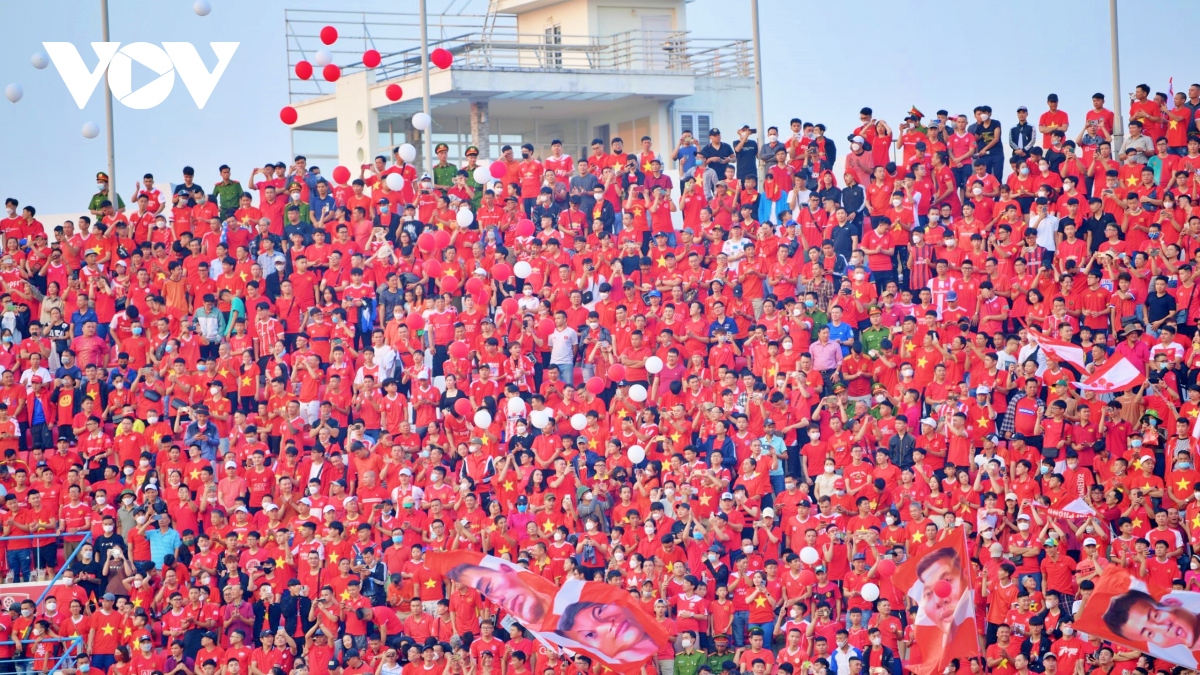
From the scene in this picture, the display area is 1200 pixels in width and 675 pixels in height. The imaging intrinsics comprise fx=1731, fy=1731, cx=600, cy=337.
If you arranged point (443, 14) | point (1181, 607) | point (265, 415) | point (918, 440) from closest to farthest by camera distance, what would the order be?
1. point (1181, 607)
2. point (918, 440)
3. point (265, 415)
4. point (443, 14)

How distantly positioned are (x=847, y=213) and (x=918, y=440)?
429 cm

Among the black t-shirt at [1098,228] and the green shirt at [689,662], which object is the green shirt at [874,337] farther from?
the green shirt at [689,662]

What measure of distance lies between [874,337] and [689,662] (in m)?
4.73

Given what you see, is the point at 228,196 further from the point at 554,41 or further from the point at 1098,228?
the point at 554,41

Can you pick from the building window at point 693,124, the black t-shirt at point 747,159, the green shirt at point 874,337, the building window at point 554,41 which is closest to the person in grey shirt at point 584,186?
the black t-shirt at point 747,159

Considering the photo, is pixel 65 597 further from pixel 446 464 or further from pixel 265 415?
pixel 446 464

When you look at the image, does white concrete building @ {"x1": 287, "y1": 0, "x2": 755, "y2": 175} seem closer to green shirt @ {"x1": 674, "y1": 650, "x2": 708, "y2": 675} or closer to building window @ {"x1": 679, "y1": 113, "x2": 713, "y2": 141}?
building window @ {"x1": 679, "y1": 113, "x2": 713, "y2": 141}

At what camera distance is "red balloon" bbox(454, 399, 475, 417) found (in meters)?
20.1

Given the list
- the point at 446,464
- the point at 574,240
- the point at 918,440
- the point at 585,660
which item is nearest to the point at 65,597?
the point at 446,464

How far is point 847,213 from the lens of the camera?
73.2ft

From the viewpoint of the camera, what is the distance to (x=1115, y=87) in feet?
83.8

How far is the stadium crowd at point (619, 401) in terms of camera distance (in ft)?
58.8

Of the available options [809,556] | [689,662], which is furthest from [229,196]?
[809,556]

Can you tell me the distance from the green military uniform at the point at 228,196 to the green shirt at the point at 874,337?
9049 millimetres
